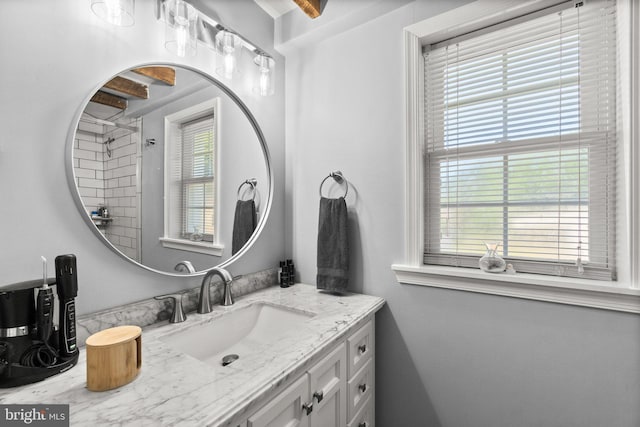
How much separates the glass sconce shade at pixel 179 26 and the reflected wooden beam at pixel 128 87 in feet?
0.72

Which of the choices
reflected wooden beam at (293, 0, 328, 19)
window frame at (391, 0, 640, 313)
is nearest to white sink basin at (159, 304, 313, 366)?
window frame at (391, 0, 640, 313)

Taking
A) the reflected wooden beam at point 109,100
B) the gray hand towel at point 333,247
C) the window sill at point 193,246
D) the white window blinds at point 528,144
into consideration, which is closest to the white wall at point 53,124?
the reflected wooden beam at point 109,100

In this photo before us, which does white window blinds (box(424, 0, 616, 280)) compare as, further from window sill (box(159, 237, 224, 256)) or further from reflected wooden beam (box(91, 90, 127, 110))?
reflected wooden beam (box(91, 90, 127, 110))

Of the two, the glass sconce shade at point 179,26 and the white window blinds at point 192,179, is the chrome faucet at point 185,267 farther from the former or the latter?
the glass sconce shade at point 179,26

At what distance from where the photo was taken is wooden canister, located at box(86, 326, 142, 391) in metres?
0.73

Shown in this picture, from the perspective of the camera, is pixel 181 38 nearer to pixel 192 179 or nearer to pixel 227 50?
pixel 227 50

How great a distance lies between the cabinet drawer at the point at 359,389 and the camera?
1.23 meters

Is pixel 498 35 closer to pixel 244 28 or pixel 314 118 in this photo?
pixel 314 118

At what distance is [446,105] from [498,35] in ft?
→ 1.15

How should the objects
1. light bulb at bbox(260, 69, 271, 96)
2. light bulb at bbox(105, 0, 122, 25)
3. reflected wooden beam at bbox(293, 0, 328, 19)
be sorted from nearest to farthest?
1. light bulb at bbox(105, 0, 122, 25)
2. reflected wooden beam at bbox(293, 0, 328, 19)
3. light bulb at bbox(260, 69, 271, 96)

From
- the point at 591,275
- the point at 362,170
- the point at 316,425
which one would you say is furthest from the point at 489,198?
the point at 316,425

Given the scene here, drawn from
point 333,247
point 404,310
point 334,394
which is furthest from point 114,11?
point 404,310

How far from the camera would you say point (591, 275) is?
45.3 inches

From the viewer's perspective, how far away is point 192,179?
1321 millimetres
